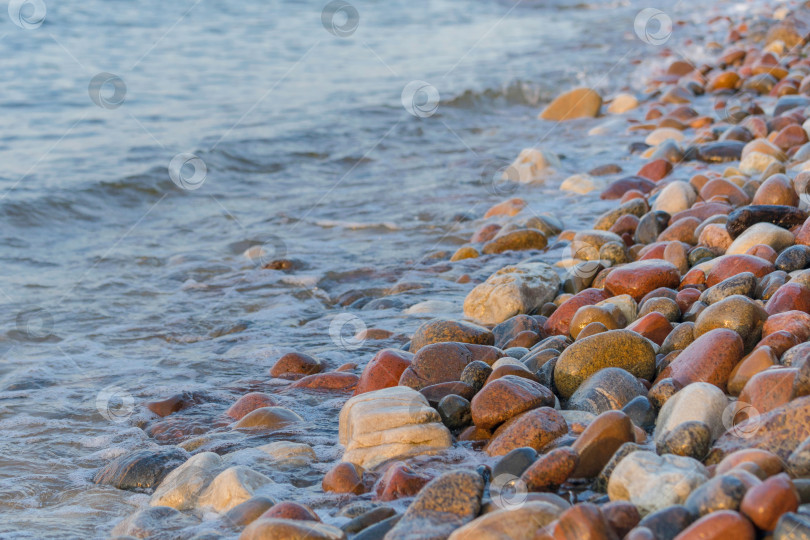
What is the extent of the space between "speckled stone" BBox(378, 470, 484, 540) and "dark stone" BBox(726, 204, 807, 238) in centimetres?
230

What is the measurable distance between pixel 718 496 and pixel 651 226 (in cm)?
281

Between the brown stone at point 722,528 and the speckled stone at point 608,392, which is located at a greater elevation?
the speckled stone at point 608,392

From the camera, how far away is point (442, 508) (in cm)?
211

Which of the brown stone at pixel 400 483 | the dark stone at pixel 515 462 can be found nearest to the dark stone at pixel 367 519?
the brown stone at pixel 400 483

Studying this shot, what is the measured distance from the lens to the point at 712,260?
3.57 m

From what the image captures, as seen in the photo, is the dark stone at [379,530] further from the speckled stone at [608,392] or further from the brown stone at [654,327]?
the brown stone at [654,327]

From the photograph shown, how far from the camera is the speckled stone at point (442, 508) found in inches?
80.7

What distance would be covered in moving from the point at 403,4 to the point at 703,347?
17.6 m

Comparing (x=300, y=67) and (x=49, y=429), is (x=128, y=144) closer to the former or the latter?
(x=300, y=67)

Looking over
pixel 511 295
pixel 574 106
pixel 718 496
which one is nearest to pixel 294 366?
pixel 511 295

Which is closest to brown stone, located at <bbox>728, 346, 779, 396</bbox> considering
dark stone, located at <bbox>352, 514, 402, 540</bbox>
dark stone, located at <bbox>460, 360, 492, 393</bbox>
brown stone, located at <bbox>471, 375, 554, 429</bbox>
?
brown stone, located at <bbox>471, 375, 554, 429</bbox>

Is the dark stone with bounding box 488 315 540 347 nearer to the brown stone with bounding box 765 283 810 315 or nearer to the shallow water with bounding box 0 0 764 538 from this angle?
the shallow water with bounding box 0 0 764 538

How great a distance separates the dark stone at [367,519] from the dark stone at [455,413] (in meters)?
0.59

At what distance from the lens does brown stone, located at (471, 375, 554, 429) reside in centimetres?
264
